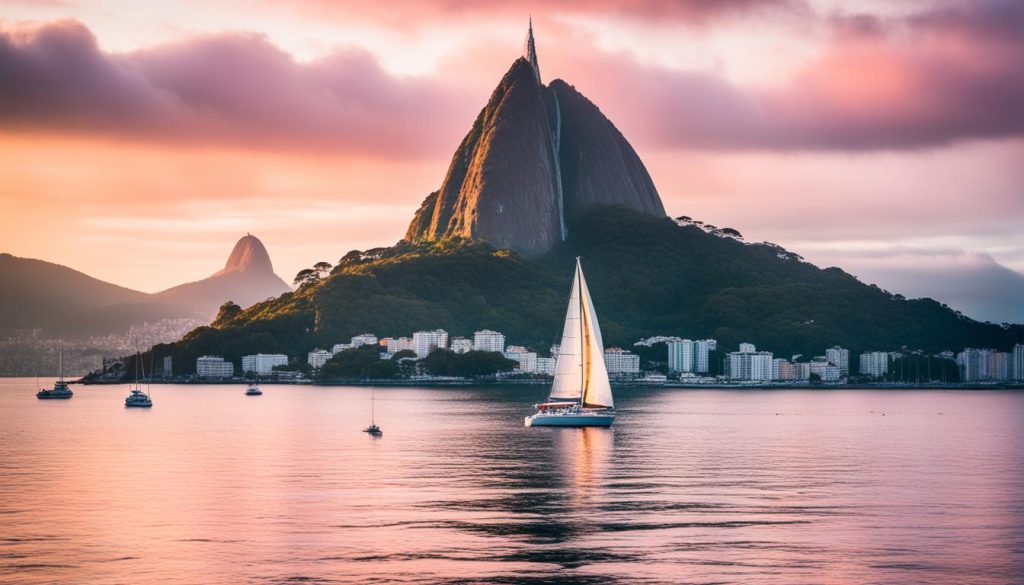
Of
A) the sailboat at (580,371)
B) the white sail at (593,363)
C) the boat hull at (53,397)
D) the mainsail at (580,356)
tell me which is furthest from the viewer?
the boat hull at (53,397)

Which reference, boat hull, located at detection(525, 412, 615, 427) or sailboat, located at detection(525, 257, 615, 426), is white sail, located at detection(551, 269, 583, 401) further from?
boat hull, located at detection(525, 412, 615, 427)

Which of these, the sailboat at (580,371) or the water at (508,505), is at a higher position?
the sailboat at (580,371)

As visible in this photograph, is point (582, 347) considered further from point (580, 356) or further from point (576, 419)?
point (576, 419)

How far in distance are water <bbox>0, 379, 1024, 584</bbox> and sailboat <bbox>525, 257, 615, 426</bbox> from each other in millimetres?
3616

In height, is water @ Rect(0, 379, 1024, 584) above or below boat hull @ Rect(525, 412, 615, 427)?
below

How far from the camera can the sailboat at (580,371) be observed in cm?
10738

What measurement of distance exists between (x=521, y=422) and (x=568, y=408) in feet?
36.9

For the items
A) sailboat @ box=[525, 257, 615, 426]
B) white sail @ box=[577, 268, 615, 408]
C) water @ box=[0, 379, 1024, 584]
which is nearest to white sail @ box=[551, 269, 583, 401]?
sailboat @ box=[525, 257, 615, 426]

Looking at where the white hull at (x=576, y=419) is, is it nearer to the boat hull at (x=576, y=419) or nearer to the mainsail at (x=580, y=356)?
the boat hull at (x=576, y=419)

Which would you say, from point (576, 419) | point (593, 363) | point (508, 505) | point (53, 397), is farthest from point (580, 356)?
point (53, 397)

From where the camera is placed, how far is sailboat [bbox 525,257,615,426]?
352 ft

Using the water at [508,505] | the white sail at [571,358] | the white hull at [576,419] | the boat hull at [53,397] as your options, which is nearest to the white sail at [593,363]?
the white sail at [571,358]

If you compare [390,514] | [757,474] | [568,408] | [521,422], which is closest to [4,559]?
[390,514]

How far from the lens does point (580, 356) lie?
355 ft
